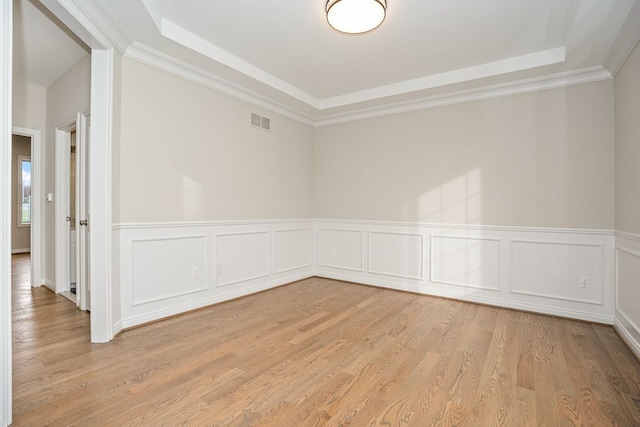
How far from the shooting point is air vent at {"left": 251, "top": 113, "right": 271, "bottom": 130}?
4.33m

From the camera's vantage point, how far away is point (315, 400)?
77.0 inches

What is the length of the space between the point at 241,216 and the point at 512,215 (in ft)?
10.7

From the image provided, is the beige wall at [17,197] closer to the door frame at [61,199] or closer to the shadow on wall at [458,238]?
the door frame at [61,199]

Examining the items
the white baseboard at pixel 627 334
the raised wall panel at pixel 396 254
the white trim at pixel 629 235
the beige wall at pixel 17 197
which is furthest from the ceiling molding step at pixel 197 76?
the beige wall at pixel 17 197

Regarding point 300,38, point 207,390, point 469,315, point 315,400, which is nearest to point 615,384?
point 469,315

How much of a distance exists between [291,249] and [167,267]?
2.00 metres

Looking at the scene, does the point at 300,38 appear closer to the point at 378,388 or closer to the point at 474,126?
the point at 474,126

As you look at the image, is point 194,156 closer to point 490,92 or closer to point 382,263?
point 382,263

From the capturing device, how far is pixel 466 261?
160 inches

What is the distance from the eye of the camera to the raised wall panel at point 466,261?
3889 mm

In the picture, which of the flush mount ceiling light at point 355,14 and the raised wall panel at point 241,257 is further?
the raised wall panel at point 241,257

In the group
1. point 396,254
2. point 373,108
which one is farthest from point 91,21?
point 396,254

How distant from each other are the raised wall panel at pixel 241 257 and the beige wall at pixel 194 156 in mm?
267

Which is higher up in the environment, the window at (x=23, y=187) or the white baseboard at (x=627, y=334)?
the window at (x=23, y=187)
